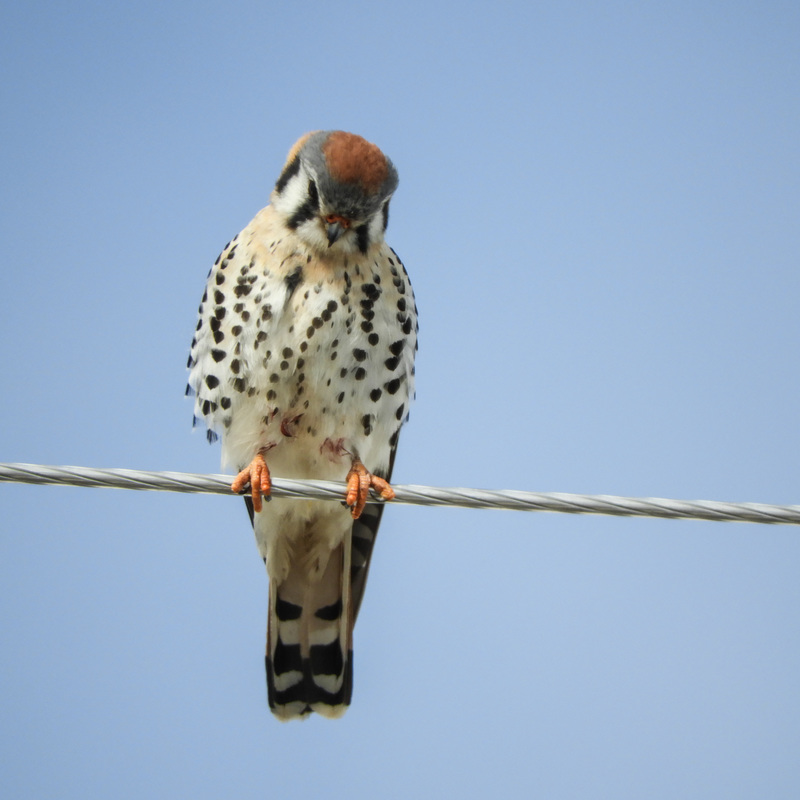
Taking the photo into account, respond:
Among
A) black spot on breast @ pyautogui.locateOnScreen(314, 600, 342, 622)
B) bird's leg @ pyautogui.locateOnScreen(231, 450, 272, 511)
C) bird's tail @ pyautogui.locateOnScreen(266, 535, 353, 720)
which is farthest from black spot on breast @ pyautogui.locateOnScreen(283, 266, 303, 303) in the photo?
black spot on breast @ pyautogui.locateOnScreen(314, 600, 342, 622)

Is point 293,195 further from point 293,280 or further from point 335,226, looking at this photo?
point 293,280

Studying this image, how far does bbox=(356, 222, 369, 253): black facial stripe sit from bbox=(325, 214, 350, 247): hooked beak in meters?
0.06

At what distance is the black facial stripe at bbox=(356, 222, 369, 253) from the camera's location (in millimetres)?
4023

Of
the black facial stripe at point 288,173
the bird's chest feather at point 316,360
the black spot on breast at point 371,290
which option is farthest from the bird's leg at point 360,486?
the black facial stripe at point 288,173

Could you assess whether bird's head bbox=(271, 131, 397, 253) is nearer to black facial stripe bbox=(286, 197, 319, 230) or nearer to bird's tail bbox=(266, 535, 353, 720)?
black facial stripe bbox=(286, 197, 319, 230)

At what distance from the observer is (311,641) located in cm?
451

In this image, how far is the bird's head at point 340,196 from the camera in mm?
3979

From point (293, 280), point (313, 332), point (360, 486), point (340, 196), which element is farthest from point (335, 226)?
point (360, 486)

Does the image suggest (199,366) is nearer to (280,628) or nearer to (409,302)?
(409,302)

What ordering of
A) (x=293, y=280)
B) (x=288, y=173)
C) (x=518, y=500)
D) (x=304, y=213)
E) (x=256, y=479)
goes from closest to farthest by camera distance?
(x=518, y=500)
(x=256, y=479)
(x=293, y=280)
(x=304, y=213)
(x=288, y=173)

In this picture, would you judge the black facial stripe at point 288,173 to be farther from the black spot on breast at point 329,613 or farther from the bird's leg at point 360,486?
the black spot on breast at point 329,613

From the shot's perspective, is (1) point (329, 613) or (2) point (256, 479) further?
(1) point (329, 613)

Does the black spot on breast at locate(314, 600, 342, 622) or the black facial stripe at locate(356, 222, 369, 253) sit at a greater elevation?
the black facial stripe at locate(356, 222, 369, 253)

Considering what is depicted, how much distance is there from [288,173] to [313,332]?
808 millimetres
